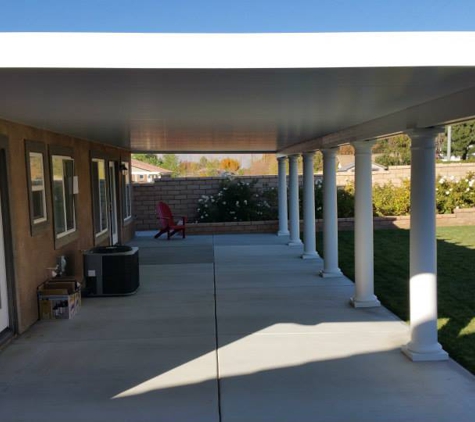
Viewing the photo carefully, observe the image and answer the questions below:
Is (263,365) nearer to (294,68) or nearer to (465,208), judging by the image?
(294,68)

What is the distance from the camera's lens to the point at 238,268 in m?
9.83

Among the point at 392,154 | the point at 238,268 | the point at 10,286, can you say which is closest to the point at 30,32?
the point at 10,286

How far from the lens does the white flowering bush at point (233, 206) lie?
51.3ft

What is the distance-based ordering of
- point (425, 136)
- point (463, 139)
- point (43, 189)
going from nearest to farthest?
1. point (425, 136)
2. point (43, 189)
3. point (463, 139)

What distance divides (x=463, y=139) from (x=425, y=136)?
129ft

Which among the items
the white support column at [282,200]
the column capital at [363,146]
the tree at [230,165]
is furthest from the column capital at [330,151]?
the tree at [230,165]

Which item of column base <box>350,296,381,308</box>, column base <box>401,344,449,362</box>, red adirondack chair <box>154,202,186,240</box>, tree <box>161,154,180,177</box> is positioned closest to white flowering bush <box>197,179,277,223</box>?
red adirondack chair <box>154,202,186,240</box>

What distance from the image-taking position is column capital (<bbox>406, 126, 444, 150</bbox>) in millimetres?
4758

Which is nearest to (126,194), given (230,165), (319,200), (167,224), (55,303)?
(167,224)

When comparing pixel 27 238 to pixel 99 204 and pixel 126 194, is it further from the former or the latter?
pixel 126 194

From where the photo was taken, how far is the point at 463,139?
40.8 m

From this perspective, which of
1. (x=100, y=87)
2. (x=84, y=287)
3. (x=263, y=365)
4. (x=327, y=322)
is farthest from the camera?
(x=84, y=287)

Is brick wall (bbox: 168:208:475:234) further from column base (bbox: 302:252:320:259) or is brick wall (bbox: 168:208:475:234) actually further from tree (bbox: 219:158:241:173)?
tree (bbox: 219:158:241:173)

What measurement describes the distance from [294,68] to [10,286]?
4279 mm
